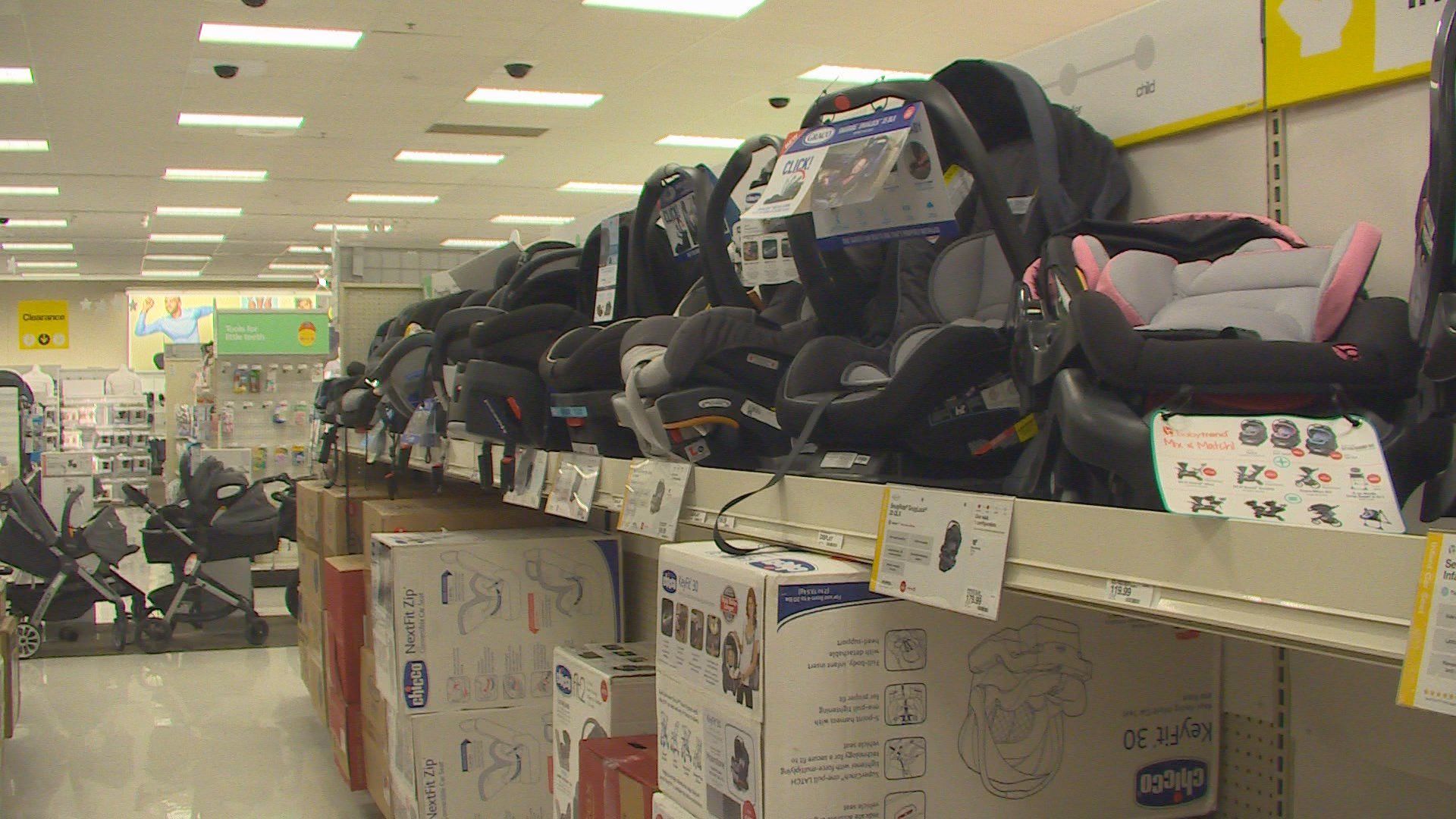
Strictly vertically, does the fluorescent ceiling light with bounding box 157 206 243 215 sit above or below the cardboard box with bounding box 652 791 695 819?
above

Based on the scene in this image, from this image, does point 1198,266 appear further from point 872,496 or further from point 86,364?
point 86,364

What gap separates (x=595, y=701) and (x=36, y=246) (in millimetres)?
17440

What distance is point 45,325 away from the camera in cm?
2084

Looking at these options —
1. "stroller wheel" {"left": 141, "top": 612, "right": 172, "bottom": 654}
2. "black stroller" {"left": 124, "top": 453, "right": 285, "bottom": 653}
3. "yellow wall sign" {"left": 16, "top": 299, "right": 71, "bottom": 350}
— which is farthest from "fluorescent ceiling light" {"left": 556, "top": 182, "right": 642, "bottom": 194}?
"yellow wall sign" {"left": 16, "top": 299, "right": 71, "bottom": 350}

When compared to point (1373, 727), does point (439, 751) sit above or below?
below

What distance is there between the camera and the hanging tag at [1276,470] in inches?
33.8

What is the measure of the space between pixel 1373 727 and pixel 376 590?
2.23m

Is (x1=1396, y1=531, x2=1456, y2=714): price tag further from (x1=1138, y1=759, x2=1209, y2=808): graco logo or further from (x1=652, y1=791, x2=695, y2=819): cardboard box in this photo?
(x1=652, y1=791, x2=695, y2=819): cardboard box

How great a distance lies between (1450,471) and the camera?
3.01 feet

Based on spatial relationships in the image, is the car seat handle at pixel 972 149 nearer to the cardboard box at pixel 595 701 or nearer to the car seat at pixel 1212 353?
the car seat at pixel 1212 353

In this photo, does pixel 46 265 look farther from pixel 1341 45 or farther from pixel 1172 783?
pixel 1341 45

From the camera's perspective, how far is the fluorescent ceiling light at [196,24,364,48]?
24.2 feet

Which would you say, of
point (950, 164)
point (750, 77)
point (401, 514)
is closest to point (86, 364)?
point (750, 77)

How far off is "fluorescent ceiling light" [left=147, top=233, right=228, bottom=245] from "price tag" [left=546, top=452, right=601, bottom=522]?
15.1 m
